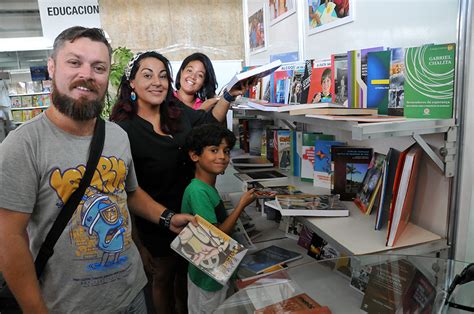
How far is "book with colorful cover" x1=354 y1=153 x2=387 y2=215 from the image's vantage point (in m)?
1.53

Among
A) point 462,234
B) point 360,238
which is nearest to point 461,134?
point 462,234

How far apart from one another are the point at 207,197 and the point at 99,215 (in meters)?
0.57

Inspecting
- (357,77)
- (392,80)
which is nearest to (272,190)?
(357,77)

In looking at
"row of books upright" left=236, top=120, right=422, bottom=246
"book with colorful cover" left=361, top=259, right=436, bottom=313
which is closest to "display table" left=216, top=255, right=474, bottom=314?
"book with colorful cover" left=361, top=259, right=436, bottom=313

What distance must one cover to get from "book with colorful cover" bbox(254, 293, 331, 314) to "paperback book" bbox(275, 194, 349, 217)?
1.25 ft

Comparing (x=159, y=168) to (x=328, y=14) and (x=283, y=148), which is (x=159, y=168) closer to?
(x=283, y=148)

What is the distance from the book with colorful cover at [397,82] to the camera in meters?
1.28

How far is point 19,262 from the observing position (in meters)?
1.09

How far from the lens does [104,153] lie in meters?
1.29

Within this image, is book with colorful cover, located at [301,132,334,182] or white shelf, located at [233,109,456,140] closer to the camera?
white shelf, located at [233,109,456,140]

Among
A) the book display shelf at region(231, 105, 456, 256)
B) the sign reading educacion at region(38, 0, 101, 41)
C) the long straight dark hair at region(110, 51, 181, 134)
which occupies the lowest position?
the book display shelf at region(231, 105, 456, 256)

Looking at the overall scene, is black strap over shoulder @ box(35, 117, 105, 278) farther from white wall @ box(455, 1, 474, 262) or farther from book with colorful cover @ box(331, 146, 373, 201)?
white wall @ box(455, 1, 474, 262)

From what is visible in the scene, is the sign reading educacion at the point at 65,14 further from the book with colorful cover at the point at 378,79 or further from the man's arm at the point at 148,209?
the book with colorful cover at the point at 378,79

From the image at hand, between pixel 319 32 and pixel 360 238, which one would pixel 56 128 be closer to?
pixel 360 238
